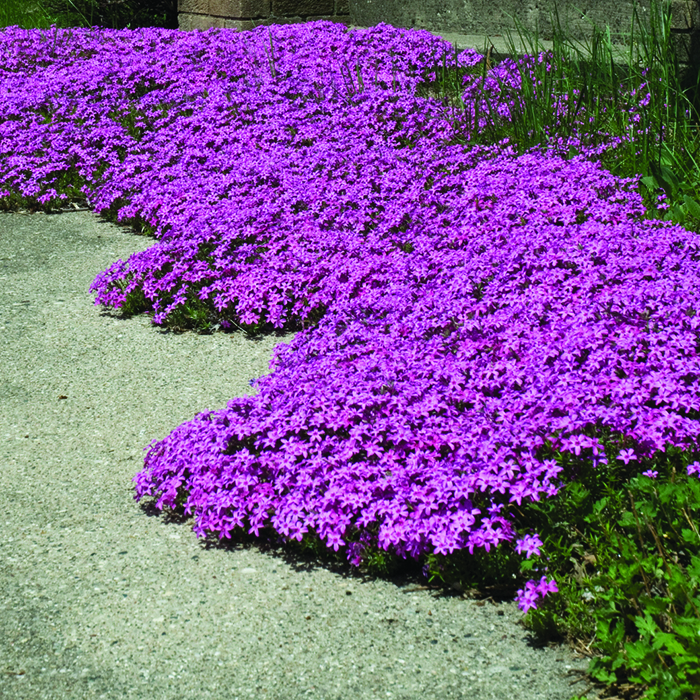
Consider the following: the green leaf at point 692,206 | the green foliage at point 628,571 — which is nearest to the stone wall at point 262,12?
the green leaf at point 692,206

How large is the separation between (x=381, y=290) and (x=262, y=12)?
27.9ft

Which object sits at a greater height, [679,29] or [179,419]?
[679,29]

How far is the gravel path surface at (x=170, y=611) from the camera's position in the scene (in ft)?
8.70

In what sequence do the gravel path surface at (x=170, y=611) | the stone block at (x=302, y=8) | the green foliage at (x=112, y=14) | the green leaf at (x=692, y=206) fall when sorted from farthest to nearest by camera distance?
the green foliage at (x=112, y=14) < the stone block at (x=302, y=8) < the green leaf at (x=692, y=206) < the gravel path surface at (x=170, y=611)

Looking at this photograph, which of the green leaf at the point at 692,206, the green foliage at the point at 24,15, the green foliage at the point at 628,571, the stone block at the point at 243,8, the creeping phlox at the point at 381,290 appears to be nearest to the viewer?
the green foliage at the point at 628,571

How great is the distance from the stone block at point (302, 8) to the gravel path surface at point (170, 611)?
29.3ft

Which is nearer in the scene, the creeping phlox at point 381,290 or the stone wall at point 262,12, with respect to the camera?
the creeping phlox at point 381,290

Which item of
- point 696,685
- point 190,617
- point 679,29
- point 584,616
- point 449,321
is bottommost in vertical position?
point 190,617

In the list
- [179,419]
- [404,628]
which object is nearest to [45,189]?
[179,419]

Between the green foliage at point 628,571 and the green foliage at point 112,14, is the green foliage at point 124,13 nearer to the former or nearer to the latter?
the green foliage at point 112,14

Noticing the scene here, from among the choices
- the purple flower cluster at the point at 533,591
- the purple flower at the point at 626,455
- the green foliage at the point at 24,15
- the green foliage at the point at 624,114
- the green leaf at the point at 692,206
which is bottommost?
the purple flower cluster at the point at 533,591

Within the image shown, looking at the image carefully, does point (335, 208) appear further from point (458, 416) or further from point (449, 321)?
point (458, 416)

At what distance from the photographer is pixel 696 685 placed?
221 centimetres

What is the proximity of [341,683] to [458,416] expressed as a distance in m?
1.14
